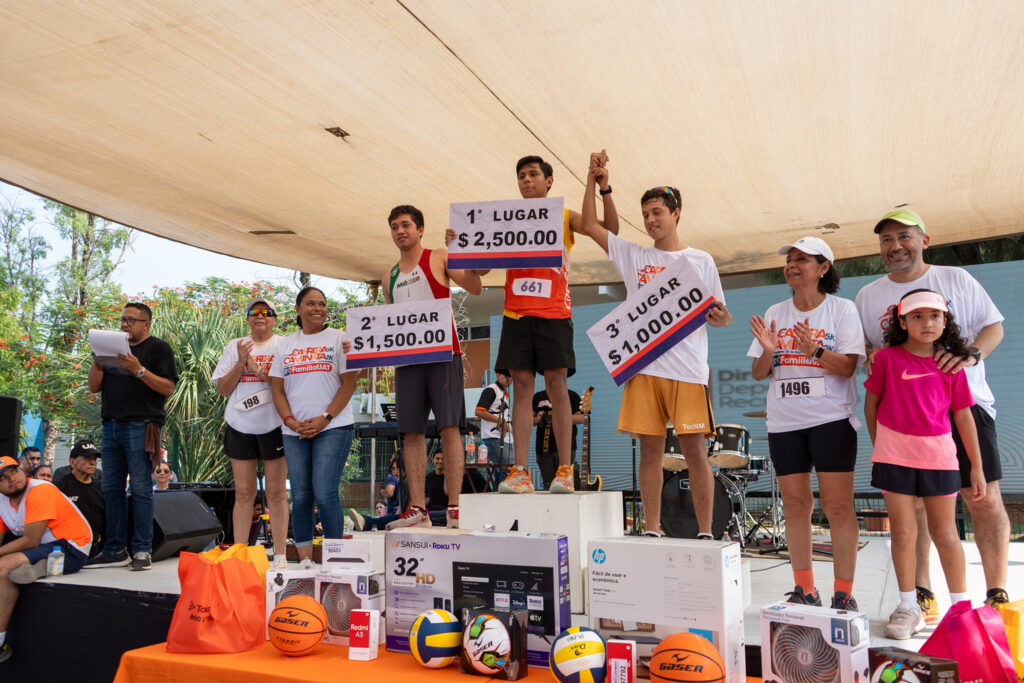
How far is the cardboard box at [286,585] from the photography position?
2.55 m

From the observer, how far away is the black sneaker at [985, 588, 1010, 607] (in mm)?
2314

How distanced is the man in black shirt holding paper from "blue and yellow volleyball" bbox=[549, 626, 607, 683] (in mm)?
3382

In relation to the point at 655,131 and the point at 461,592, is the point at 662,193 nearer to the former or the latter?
the point at 655,131

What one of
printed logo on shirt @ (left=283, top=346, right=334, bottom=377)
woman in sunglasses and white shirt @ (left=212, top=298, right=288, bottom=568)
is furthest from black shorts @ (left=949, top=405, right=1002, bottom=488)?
woman in sunglasses and white shirt @ (left=212, top=298, right=288, bottom=568)

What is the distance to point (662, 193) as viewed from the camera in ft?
10.6

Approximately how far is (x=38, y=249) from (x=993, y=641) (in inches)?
953

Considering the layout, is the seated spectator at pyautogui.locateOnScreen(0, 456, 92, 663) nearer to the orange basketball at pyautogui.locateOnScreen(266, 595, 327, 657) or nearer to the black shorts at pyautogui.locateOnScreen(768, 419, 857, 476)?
the orange basketball at pyautogui.locateOnScreen(266, 595, 327, 657)

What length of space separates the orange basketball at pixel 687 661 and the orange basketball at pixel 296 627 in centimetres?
107

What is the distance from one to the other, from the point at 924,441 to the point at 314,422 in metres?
2.73

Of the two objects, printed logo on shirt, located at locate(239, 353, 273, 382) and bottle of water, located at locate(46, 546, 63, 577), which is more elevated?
printed logo on shirt, located at locate(239, 353, 273, 382)

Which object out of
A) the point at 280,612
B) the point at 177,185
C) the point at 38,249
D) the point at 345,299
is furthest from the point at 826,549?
the point at 38,249

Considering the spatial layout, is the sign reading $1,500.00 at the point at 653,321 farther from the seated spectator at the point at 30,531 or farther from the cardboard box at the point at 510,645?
the seated spectator at the point at 30,531

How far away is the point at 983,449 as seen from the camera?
2799mm

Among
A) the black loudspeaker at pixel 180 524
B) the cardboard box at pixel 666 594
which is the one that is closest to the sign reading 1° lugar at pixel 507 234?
the cardboard box at pixel 666 594
